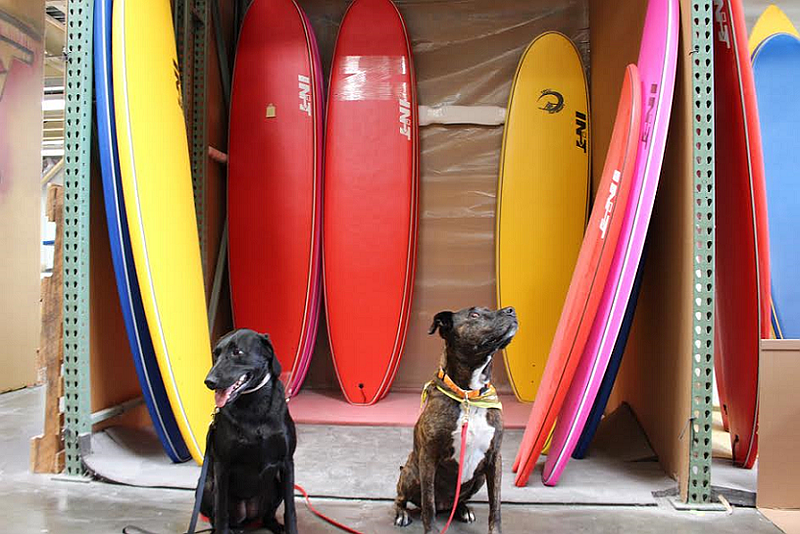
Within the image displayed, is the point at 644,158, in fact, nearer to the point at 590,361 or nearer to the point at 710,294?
the point at 710,294

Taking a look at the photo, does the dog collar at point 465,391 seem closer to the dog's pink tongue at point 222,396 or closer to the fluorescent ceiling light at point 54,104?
the dog's pink tongue at point 222,396

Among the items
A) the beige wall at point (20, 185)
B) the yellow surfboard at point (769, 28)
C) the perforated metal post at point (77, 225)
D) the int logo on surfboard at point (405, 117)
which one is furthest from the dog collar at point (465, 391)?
the beige wall at point (20, 185)

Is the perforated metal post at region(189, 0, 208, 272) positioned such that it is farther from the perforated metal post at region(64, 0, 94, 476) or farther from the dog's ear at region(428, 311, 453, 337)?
the dog's ear at region(428, 311, 453, 337)

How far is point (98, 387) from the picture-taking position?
2.23 meters

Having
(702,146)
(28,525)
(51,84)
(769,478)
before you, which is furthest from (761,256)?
(51,84)

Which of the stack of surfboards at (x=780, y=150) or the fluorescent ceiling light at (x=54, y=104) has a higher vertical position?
the fluorescent ceiling light at (x=54, y=104)

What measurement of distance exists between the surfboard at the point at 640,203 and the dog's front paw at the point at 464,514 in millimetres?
296

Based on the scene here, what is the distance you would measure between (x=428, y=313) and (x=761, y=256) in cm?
178

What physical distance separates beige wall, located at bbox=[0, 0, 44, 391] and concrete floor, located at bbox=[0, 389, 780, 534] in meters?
2.20

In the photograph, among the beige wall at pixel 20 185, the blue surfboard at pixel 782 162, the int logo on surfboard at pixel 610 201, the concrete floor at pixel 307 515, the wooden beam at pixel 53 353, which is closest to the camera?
the concrete floor at pixel 307 515

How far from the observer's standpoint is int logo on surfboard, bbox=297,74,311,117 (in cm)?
318

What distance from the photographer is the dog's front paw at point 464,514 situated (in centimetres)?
171

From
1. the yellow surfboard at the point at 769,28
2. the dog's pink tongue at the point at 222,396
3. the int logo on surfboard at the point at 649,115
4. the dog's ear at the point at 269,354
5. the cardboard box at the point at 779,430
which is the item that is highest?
the yellow surfboard at the point at 769,28

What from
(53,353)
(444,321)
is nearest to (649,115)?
(444,321)
